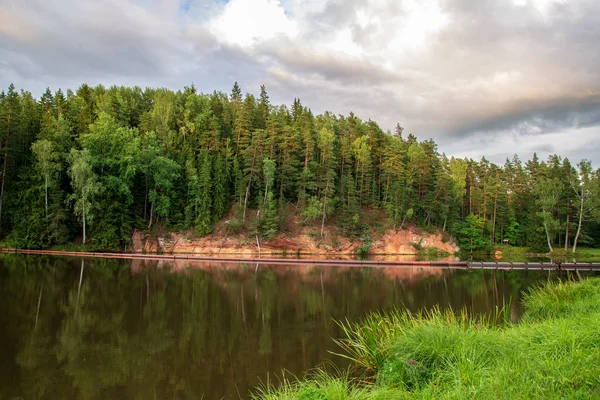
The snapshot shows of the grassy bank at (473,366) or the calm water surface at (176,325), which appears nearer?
the grassy bank at (473,366)

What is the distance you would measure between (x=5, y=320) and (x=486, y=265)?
39.6 metres

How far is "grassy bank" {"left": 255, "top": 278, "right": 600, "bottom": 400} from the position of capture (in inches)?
186

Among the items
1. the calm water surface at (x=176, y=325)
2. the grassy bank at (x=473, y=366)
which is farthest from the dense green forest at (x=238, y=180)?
the grassy bank at (x=473, y=366)

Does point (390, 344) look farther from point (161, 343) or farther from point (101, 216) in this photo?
point (101, 216)

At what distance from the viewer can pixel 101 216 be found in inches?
1793

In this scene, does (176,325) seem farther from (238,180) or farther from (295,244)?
(238,180)

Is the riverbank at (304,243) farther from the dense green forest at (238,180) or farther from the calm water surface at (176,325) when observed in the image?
the calm water surface at (176,325)

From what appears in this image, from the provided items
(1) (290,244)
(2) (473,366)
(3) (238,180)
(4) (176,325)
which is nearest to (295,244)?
(1) (290,244)

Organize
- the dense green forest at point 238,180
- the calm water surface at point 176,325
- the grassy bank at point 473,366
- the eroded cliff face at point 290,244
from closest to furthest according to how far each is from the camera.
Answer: the grassy bank at point 473,366 → the calm water surface at point 176,325 → the dense green forest at point 238,180 → the eroded cliff face at point 290,244

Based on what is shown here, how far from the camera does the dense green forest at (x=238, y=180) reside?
44.9m

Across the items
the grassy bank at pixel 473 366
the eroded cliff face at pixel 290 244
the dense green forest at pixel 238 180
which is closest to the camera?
the grassy bank at pixel 473 366

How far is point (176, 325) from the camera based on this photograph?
1313 cm

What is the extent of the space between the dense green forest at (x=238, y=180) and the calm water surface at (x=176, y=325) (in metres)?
21.8

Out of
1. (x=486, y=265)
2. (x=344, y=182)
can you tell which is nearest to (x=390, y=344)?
(x=486, y=265)
